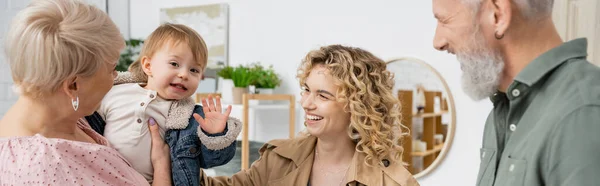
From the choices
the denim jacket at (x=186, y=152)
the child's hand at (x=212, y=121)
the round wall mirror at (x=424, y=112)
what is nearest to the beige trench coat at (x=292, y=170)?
the denim jacket at (x=186, y=152)

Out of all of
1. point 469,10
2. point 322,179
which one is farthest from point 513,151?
point 322,179

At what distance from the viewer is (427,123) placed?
4.32 m

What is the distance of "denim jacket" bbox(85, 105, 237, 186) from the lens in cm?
176

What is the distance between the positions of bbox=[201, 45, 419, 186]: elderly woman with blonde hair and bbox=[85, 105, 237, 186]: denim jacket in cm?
27

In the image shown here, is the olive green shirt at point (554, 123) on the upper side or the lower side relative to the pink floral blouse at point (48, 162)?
upper

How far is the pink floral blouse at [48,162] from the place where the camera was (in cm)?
127

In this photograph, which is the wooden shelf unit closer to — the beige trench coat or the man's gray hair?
the beige trench coat

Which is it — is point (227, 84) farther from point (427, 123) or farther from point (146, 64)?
point (146, 64)

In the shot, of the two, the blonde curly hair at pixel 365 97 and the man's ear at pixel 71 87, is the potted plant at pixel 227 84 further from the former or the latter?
the man's ear at pixel 71 87

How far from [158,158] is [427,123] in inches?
117

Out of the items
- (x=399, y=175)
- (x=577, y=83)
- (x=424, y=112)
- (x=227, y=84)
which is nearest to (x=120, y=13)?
(x=227, y=84)

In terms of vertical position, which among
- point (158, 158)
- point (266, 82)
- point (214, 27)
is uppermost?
point (214, 27)

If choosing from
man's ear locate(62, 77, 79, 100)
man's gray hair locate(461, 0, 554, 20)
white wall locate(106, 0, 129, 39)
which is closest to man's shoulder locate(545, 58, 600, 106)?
man's gray hair locate(461, 0, 554, 20)

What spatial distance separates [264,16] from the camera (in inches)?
207
